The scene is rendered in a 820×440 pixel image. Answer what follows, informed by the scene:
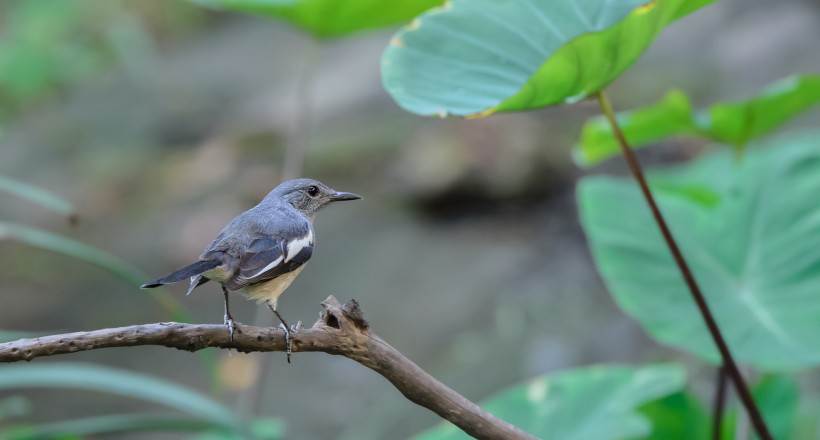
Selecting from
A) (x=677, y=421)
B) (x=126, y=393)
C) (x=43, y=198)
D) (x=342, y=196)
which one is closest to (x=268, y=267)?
(x=342, y=196)

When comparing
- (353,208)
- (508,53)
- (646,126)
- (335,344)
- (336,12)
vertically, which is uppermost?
(353,208)

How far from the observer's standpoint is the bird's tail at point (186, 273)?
113 cm

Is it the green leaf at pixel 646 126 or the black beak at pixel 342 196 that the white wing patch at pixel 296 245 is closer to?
the black beak at pixel 342 196

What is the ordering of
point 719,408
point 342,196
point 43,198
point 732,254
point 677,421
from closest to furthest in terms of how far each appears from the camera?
point 342,196 < point 43,198 < point 719,408 < point 732,254 < point 677,421

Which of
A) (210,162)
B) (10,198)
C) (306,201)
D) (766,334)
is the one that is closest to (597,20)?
(306,201)

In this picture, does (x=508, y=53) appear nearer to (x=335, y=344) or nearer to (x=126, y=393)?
(x=335, y=344)

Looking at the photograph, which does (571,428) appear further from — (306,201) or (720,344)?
(306,201)

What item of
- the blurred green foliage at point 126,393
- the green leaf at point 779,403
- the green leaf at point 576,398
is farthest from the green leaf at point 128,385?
the green leaf at point 779,403

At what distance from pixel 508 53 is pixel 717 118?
0.77 m

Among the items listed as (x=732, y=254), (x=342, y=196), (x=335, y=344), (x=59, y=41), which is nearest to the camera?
(x=335, y=344)

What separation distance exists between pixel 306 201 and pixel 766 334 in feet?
4.08

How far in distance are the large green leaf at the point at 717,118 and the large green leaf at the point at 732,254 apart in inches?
7.4

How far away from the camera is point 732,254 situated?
249 cm

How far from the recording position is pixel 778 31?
6285 millimetres
